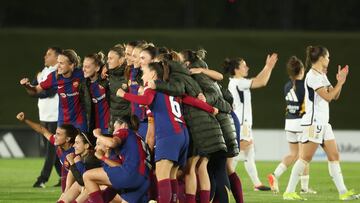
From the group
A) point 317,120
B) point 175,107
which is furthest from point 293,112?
point 175,107

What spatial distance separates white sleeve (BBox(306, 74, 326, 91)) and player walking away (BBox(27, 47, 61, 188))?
390 cm

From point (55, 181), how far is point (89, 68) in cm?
429

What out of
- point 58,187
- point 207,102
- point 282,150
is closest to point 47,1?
point 282,150

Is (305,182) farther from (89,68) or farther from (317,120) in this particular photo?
(89,68)

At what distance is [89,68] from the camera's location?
12422mm

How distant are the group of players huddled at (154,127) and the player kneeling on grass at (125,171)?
10 millimetres

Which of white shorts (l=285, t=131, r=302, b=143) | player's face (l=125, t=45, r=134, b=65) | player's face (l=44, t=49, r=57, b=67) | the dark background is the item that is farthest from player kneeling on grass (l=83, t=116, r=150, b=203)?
the dark background

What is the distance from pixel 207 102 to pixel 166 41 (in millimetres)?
20867

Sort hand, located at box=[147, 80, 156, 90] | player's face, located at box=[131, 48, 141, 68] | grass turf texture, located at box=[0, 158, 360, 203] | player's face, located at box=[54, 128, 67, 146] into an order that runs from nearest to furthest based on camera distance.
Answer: hand, located at box=[147, 80, 156, 90]
player's face, located at box=[131, 48, 141, 68]
player's face, located at box=[54, 128, 67, 146]
grass turf texture, located at box=[0, 158, 360, 203]

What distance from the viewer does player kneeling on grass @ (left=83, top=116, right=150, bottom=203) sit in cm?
1055

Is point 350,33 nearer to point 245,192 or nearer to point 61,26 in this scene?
point 61,26

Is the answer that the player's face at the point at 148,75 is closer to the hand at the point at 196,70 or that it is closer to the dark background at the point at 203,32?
the hand at the point at 196,70

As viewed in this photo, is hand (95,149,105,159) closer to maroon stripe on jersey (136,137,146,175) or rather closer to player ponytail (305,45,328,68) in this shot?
maroon stripe on jersey (136,137,146,175)

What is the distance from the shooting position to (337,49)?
32.2 meters
